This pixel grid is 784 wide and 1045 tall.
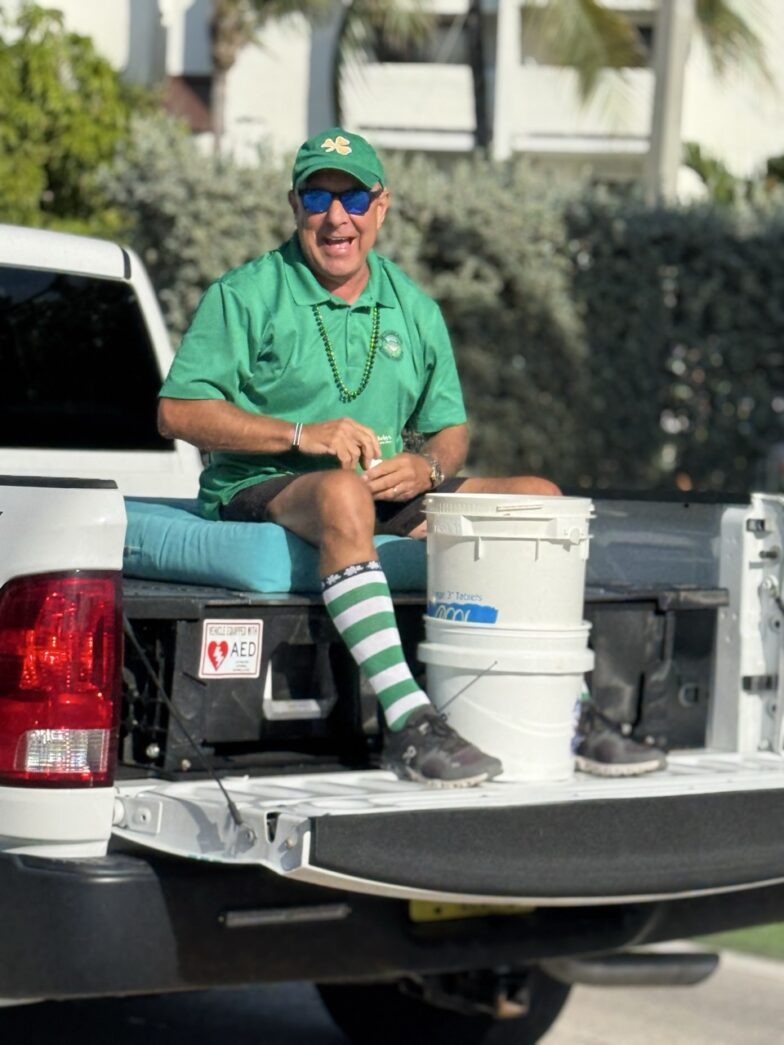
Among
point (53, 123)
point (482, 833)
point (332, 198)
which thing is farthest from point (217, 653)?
point (53, 123)

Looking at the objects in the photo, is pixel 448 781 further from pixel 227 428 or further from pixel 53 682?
pixel 227 428

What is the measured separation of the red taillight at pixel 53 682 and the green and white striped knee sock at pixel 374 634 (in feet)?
1.70

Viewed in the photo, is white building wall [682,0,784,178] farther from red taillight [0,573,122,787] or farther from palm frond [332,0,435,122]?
red taillight [0,573,122,787]

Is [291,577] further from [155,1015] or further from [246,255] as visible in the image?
[246,255]

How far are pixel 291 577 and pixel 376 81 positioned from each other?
944 inches

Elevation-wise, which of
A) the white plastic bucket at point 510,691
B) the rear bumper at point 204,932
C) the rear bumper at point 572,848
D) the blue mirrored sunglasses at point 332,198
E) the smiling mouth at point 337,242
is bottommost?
the rear bumper at point 204,932

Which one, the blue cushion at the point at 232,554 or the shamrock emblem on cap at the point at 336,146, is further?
the shamrock emblem on cap at the point at 336,146

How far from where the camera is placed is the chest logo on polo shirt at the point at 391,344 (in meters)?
4.31

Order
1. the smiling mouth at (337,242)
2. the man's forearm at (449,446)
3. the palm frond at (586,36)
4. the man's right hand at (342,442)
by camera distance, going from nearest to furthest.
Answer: the man's right hand at (342,442) → the smiling mouth at (337,242) → the man's forearm at (449,446) → the palm frond at (586,36)

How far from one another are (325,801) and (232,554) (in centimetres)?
72

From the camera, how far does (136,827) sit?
128 inches

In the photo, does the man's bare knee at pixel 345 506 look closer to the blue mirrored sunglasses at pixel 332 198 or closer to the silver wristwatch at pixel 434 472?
the silver wristwatch at pixel 434 472

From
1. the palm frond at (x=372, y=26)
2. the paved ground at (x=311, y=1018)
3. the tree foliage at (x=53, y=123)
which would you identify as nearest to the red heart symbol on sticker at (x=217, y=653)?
the paved ground at (x=311, y=1018)

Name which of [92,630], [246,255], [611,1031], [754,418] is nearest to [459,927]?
[92,630]
